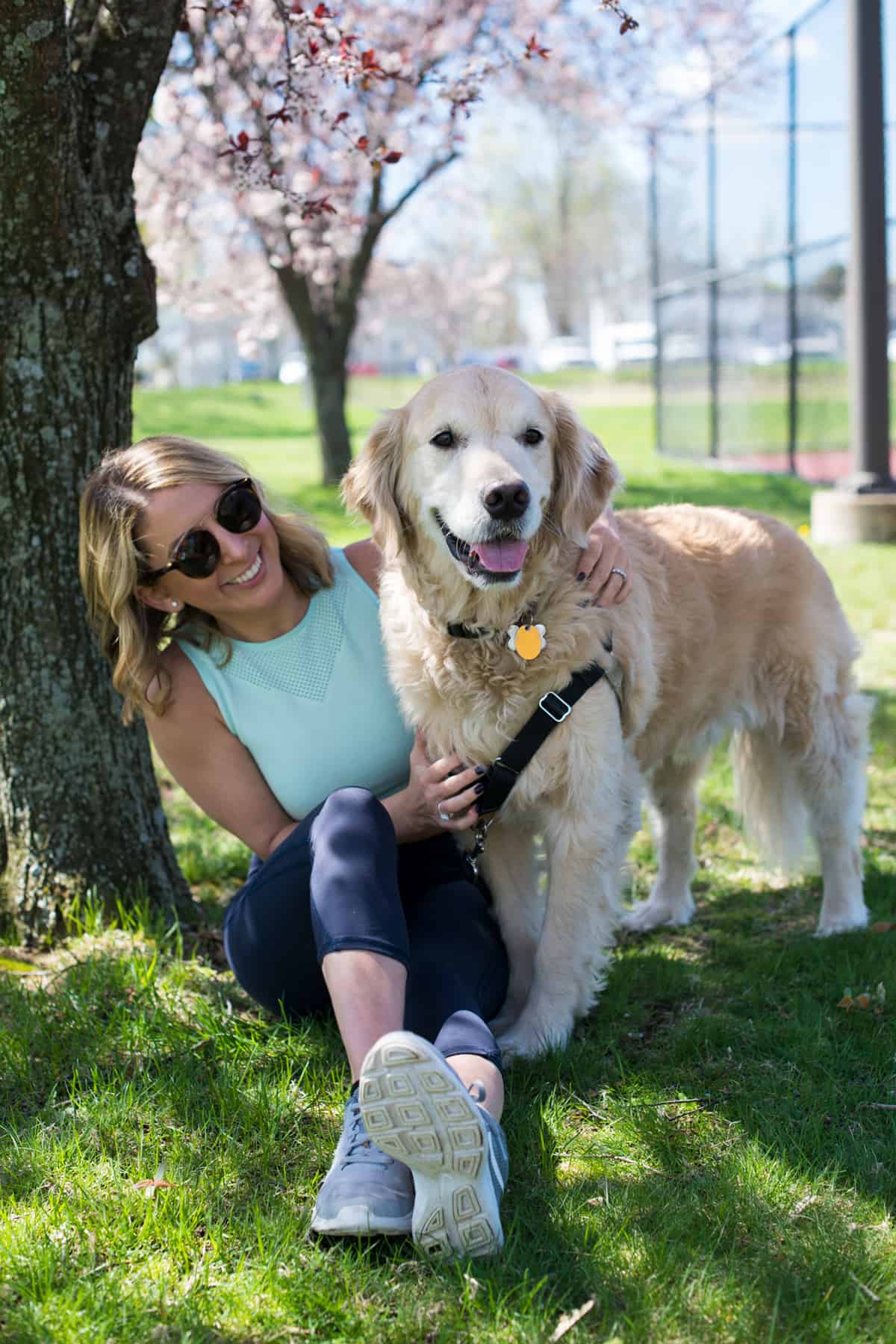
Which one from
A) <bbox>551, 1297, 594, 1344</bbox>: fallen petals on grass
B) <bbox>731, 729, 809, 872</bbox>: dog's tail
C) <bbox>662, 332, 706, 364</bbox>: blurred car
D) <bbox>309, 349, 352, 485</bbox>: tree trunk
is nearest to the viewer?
<bbox>551, 1297, 594, 1344</bbox>: fallen petals on grass

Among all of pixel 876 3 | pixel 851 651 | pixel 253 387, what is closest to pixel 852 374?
pixel 876 3

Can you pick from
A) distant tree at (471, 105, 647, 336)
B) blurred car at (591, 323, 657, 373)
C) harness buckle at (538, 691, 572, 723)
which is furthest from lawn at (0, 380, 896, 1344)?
distant tree at (471, 105, 647, 336)

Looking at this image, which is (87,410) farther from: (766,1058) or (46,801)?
(766,1058)

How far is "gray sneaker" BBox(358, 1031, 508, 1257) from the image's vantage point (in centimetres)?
201

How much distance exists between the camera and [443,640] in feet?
10.2

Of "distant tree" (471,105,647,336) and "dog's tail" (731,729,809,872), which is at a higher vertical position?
"distant tree" (471,105,647,336)

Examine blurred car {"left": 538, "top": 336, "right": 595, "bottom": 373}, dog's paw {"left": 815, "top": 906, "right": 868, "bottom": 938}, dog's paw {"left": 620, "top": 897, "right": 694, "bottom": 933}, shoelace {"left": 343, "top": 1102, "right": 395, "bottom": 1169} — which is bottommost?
dog's paw {"left": 620, "top": 897, "right": 694, "bottom": 933}

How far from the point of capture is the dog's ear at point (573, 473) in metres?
3.09

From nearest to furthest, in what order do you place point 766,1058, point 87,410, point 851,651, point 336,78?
point 766,1058 → point 87,410 → point 336,78 → point 851,651

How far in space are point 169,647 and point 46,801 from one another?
2.25 ft

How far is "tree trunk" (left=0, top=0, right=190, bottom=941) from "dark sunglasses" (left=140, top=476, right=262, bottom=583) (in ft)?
1.99

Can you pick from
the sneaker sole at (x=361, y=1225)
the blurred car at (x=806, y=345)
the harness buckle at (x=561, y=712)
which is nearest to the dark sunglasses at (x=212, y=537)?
the harness buckle at (x=561, y=712)

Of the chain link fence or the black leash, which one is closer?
the black leash

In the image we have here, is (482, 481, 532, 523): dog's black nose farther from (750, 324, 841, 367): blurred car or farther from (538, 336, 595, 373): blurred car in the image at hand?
(538, 336, 595, 373): blurred car
